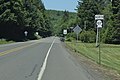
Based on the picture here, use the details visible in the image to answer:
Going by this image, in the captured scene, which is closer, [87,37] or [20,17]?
[20,17]

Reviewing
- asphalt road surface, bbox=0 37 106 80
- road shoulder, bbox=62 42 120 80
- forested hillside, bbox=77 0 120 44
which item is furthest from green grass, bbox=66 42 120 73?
forested hillside, bbox=77 0 120 44

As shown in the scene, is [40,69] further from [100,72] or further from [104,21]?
[104,21]

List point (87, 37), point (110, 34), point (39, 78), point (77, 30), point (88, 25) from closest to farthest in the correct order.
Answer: point (39, 78) < point (77, 30) < point (110, 34) < point (87, 37) < point (88, 25)

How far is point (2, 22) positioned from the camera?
274ft

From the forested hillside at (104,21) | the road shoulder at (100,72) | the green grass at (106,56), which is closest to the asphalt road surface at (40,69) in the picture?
the road shoulder at (100,72)

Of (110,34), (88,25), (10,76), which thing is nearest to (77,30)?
(110,34)

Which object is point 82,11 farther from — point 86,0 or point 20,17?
point 20,17

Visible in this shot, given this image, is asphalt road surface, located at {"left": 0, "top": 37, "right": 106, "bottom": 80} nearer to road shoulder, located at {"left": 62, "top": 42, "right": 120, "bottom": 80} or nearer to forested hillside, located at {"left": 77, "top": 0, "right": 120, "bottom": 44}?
road shoulder, located at {"left": 62, "top": 42, "right": 120, "bottom": 80}

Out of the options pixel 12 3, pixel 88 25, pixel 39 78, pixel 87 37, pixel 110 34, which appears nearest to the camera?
pixel 39 78

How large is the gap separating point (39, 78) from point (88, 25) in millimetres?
91247

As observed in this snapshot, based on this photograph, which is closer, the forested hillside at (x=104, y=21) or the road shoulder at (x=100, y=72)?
the road shoulder at (x=100, y=72)

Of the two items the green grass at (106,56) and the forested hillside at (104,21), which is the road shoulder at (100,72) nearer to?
the green grass at (106,56)

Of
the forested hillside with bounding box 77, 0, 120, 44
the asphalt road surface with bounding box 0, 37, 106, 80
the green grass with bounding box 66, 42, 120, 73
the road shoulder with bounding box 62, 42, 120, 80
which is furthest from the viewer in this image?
the forested hillside with bounding box 77, 0, 120, 44

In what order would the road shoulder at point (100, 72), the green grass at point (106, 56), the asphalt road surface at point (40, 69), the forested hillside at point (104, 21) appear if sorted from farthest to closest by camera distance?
the forested hillside at point (104, 21), the green grass at point (106, 56), the road shoulder at point (100, 72), the asphalt road surface at point (40, 69)
